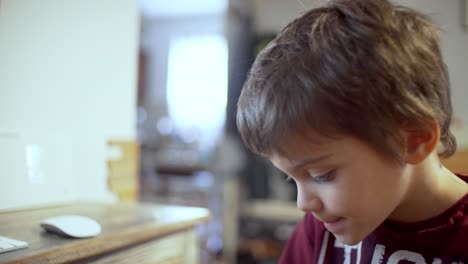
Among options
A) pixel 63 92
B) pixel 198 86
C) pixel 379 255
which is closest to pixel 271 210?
pixel 63 92

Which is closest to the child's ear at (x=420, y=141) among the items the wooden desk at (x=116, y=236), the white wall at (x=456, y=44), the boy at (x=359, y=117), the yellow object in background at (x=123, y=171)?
the boy at (x=359, y=117)

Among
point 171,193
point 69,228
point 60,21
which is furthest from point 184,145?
point 69,228

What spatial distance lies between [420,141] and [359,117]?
9 cm

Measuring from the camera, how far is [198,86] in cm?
458

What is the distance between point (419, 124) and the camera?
0.49m

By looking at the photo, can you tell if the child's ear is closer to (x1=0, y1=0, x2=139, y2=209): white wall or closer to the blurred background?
the blurred background

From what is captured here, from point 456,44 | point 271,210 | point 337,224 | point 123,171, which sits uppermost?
point 456,44

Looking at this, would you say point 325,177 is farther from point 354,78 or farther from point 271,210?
point 271,210

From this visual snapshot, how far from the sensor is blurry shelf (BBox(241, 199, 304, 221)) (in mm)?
2046

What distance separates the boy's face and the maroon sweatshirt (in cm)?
7

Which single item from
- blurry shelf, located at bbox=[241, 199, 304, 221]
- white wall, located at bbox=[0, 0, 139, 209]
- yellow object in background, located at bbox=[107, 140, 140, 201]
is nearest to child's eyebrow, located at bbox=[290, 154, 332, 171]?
white wall, located at bbox=[0, 0, 139, 209]

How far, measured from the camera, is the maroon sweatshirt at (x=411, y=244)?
0.54 meters

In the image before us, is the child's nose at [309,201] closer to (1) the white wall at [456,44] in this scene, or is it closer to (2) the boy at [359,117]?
(2) the boy at [359,117]

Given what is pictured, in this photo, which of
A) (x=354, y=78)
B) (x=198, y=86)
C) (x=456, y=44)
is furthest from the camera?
(x=198, y=86)
